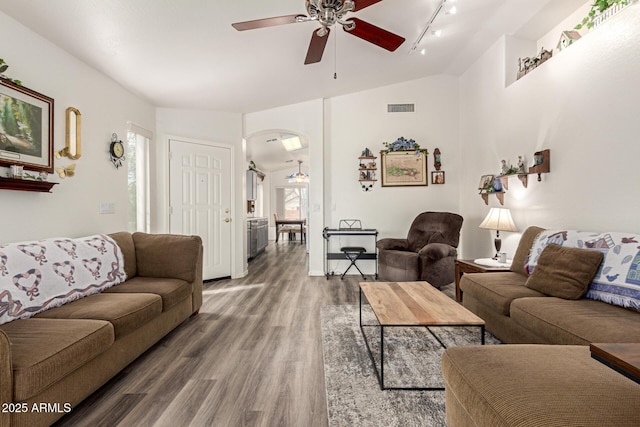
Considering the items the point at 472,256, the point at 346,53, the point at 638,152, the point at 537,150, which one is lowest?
the point at 472,256

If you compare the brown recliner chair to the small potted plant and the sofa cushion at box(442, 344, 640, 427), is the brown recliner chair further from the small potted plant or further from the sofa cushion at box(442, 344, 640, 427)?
the sofa cushion at box(442, 344, 640, 427)

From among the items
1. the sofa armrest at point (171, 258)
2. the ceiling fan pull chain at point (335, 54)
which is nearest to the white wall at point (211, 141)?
the sofa armrest at point (171, 258)

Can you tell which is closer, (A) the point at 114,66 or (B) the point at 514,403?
(B) the point at 514,403

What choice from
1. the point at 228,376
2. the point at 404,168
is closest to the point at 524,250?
the point at 404,168

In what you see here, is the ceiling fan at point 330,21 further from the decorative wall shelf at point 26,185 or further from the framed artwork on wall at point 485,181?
the framed artwork on wall at point 485,181

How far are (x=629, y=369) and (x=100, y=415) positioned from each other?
2161mm

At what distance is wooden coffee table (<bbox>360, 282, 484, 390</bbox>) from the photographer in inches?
72.5

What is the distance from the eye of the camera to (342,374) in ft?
6.63

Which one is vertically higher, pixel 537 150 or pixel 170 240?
pixel 537 150

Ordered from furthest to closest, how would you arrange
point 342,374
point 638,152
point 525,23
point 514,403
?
point 525,23, point 638,152, point 342,374, point 514,403

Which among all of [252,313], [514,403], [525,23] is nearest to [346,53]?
[525,23]

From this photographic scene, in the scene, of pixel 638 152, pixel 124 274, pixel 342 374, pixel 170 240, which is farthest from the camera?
pixel 170 240

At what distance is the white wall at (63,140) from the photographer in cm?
234

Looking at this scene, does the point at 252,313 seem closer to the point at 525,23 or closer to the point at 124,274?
the point at 124,274
